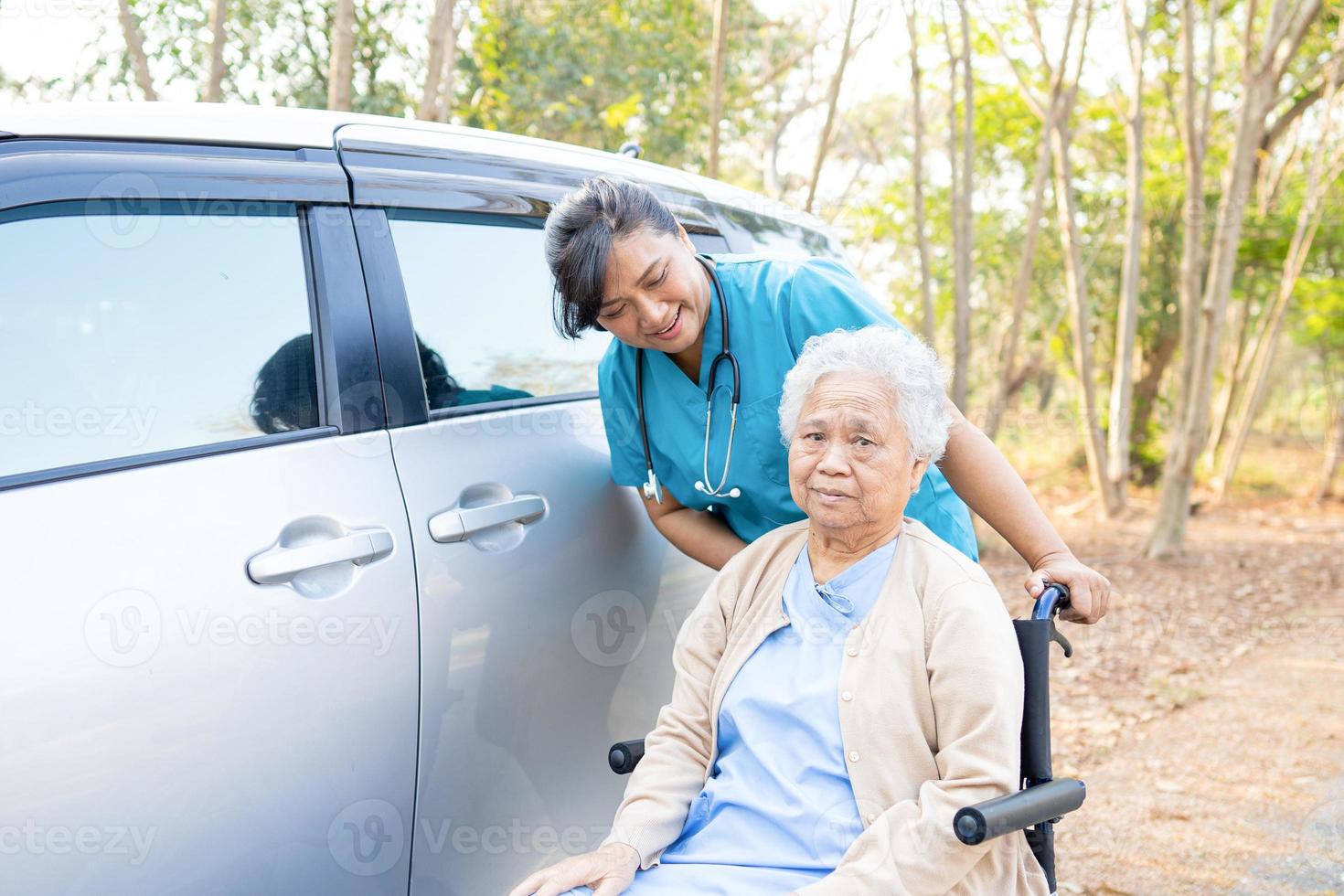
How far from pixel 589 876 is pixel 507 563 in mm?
603

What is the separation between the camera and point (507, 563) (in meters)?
2.16

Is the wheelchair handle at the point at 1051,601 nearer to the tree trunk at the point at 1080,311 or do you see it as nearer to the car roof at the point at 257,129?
the car roof at the point at 257,129

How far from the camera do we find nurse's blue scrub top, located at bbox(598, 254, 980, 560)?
2.28 metres

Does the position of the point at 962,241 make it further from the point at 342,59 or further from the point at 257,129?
the point at 257,129

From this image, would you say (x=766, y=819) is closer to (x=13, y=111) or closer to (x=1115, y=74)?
(x=13, y=111)

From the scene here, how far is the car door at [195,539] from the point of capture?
1.60 metres

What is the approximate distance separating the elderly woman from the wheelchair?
0.05 metres

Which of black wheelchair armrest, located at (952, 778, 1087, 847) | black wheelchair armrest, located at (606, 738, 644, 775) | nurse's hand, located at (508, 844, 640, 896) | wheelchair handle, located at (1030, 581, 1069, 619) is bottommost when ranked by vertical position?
nurse's hand, located at (508, 844, 640, 896)

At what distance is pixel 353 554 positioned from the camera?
1899 mm

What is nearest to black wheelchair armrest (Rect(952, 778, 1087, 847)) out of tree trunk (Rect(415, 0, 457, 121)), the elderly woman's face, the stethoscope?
the elderly woman's face

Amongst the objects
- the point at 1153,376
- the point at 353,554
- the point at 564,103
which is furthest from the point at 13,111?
the point at 1153,376

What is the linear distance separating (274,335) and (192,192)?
0.28 metres

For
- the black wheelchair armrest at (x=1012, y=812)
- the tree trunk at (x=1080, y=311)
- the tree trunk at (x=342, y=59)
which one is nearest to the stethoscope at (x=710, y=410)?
the black wheelchair armrest at (x=1012, y=812)

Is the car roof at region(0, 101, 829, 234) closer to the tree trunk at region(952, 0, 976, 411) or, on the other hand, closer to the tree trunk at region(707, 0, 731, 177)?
the tree trunk at region(707, 0, 731, 177)
